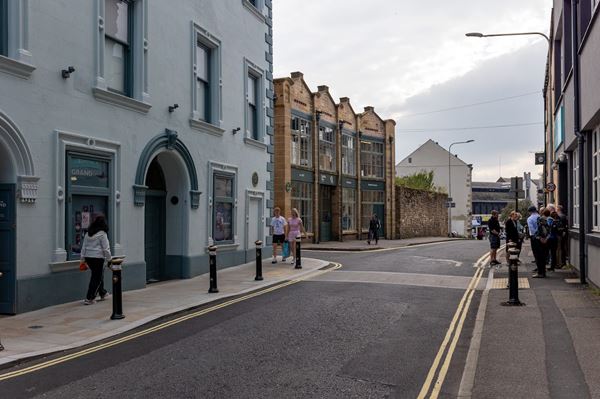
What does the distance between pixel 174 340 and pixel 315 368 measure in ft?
7.56

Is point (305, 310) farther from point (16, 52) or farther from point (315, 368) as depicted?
point (16, 52)

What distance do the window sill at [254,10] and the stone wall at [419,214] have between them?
921 inches

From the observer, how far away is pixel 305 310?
9.64 m

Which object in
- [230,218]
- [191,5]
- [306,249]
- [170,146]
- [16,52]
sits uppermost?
[191,5]

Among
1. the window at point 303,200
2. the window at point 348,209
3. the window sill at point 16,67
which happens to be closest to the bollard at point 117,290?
the window sill at point 16,67

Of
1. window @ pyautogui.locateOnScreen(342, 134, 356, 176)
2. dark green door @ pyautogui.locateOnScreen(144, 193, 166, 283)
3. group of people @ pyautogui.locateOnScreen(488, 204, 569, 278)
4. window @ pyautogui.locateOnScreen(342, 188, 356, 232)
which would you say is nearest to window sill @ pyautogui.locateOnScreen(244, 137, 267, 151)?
dark green door @ pyautogui.locateOnScreen(144, 193, 166, 283)

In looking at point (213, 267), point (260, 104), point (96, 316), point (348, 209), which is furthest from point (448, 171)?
point (96, 316)

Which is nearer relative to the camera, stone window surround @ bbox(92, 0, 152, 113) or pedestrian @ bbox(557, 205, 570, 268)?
stone window surround @ bbox(92, 0, 152, 113)

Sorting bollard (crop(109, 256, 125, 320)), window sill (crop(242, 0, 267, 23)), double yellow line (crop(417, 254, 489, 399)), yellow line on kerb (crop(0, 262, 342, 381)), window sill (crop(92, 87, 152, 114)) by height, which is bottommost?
double yellow line (crop(417, 254, 489, 399))

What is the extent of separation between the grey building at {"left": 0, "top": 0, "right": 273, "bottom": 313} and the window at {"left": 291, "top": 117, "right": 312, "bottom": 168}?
416 inches

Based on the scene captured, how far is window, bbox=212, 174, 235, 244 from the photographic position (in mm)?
15680

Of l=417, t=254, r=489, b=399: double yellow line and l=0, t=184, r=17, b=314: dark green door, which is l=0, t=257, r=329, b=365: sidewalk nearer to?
l=0, t=184, r=17, b=314: dark green door

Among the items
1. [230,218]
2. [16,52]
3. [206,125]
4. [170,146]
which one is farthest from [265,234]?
[16,52]

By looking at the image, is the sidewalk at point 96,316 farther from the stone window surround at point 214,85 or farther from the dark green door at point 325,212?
the dark green door at point 325,212
